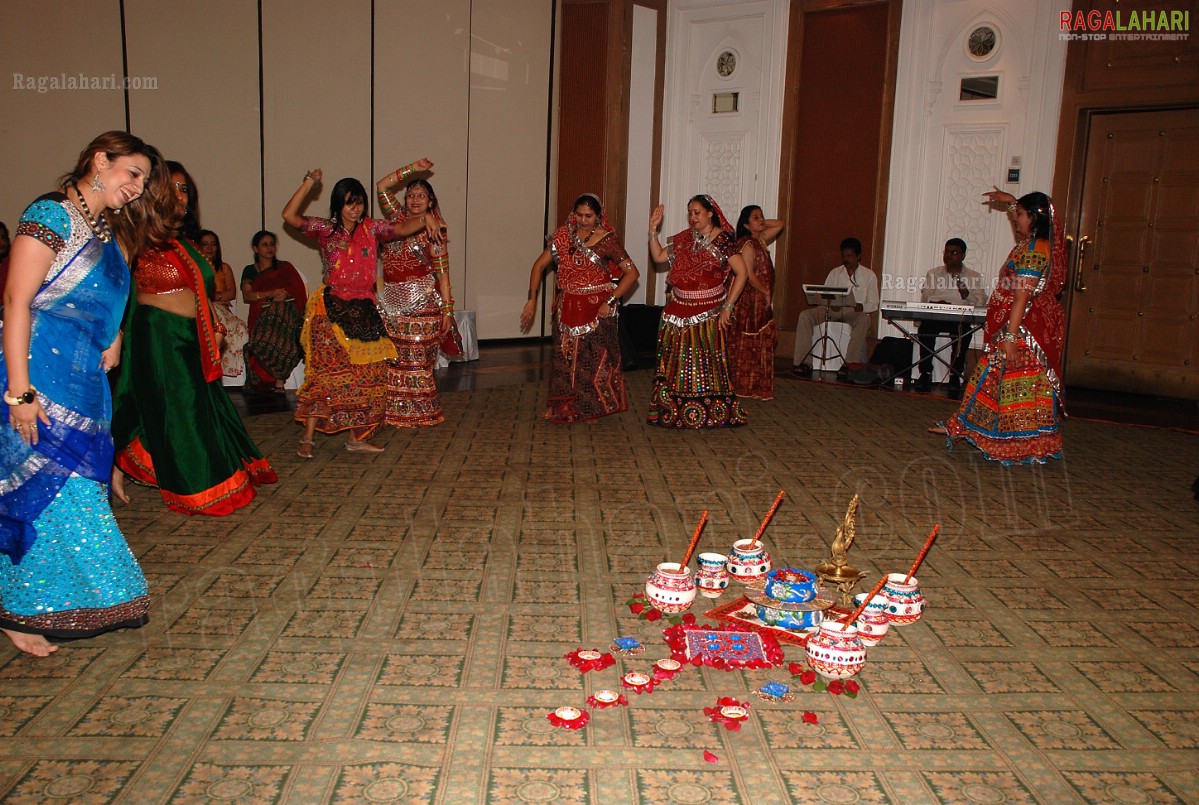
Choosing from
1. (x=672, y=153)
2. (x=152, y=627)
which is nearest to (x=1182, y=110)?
(x=672, y=153)

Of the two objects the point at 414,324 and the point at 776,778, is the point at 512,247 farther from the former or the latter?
the point at 776,778

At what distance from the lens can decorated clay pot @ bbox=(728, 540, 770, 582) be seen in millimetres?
3123

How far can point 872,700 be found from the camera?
8.05 ft

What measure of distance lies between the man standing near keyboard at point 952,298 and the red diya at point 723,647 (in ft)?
19.0

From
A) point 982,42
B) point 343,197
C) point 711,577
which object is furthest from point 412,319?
point 982,42

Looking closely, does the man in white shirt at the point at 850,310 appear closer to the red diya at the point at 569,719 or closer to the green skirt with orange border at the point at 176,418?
the green skirt with orange border at the point at 176,418

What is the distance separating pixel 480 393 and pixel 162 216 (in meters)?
4.50

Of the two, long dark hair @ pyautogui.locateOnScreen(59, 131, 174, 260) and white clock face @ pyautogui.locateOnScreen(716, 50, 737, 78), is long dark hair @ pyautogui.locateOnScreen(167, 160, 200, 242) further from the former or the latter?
white clock face @ pyautogui.locateOnScreen(716, 50, 737, 78)

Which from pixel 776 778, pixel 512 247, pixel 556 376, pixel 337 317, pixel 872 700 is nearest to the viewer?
pixel 776 778

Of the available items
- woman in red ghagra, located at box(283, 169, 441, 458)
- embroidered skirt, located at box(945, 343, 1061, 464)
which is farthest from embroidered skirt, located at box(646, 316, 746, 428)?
woman in red ghagra, located at box(283, 169, 441, 458)

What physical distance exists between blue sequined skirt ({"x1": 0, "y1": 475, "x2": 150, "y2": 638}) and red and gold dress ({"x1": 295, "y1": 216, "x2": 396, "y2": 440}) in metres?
2.34

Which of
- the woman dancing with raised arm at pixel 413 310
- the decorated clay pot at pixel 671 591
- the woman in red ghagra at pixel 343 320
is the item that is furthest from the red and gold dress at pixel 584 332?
the decorated clay pot at pixel 671 591

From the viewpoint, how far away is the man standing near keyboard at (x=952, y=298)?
26.6 feet

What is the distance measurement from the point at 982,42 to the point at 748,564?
743 centimetres
